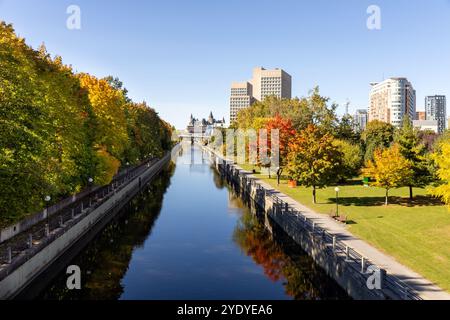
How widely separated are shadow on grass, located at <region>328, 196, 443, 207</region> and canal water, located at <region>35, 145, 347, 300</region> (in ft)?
28.6

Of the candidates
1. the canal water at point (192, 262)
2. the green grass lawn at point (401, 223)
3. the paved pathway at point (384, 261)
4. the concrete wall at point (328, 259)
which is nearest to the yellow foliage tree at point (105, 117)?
the canal water at point (192, 262)

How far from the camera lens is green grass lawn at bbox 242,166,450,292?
2336cm

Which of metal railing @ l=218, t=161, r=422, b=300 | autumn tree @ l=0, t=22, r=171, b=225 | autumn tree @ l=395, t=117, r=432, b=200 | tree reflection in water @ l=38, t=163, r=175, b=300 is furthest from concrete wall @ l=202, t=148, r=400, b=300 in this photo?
autumn tree @ l=0, t=22, r=171, b=225

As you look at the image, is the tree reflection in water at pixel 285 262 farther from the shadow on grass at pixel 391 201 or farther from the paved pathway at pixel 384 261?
the shadow on grass at pixel 391 201

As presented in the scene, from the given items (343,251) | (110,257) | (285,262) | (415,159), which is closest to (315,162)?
(415,159)

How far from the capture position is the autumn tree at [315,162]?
1615 inches

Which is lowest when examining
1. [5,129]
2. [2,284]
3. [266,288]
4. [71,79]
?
[266,288]

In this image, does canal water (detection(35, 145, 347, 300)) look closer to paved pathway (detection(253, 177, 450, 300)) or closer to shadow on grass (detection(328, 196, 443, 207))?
paved pathway (detection(253, 177, 450, 300))

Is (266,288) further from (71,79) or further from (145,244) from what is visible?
(71,79)

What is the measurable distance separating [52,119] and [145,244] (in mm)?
12304

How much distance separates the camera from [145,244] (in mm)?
34781

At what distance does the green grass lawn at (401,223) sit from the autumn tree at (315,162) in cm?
247
